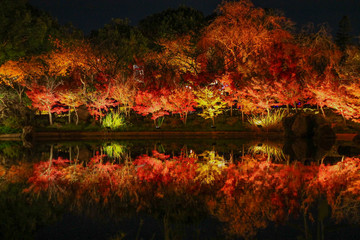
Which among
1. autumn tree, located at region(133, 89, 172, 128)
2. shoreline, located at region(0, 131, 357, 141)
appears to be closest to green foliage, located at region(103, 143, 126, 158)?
→ shoreline, located at region(0, 131, 357, 141)

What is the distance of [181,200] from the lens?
19.7ft

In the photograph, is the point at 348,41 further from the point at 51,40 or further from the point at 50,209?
the point at 50,209

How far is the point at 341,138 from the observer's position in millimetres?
20719

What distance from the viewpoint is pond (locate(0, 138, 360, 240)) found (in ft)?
15.0

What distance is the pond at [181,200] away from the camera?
15.0 ft

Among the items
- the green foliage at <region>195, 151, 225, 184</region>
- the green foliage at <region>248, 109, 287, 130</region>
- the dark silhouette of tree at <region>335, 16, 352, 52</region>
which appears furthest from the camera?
the dark silhouette of tree at <region>335, 16, 352, 52</region>

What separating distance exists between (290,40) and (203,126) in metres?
9.95

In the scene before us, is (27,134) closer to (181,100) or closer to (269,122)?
(181,100)

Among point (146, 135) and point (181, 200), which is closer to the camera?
point (181, 200)

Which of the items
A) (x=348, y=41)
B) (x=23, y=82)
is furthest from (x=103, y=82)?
(x=348, y=41)

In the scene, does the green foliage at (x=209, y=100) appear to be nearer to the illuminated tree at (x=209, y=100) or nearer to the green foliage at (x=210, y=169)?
the illuminated tree at (x=209, y=100)

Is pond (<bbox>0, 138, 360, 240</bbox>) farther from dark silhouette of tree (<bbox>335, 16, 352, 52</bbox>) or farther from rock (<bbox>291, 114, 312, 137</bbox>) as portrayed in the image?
dark silhouette of tree (<bbox>335, 16, 352, 52</bbox>)

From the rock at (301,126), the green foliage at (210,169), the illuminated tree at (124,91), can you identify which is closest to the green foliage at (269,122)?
the rock at (301,126)

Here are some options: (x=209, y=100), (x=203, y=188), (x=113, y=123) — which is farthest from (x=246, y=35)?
(x=203, y=188)
